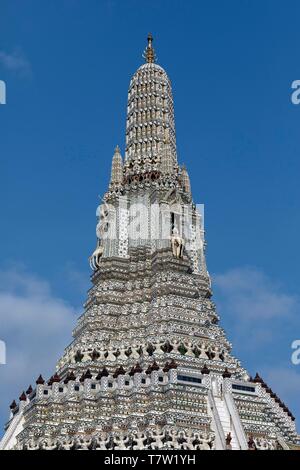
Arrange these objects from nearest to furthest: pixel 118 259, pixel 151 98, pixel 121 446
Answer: pixel 121 446 → pixel 118 259 → pixel 151 98

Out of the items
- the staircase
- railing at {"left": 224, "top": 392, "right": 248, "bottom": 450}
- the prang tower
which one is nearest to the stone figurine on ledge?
the prang tower

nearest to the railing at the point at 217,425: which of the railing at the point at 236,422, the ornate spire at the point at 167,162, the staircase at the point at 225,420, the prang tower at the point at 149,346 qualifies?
the prang tower at the point at 149,346

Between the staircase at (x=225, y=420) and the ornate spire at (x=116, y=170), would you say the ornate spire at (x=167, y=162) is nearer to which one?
the ornate spire at (x=116, y=170)

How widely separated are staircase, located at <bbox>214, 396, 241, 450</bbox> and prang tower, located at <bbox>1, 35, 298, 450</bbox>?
8cm

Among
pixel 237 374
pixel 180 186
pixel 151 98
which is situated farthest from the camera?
pixel 151 98

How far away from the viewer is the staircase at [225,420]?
57188 mm

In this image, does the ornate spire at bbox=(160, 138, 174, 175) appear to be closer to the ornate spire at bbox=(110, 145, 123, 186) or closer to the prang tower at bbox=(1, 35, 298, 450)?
the prang tower at bbox=(1, 35, 298, 450)

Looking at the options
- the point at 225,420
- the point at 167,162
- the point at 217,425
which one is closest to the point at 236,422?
the point at 225,420

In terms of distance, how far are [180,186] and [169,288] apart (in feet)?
48.2

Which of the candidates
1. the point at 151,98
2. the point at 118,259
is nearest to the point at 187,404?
the point at 118,259

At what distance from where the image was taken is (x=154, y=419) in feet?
188

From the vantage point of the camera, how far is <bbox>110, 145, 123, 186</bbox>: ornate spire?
279 ft

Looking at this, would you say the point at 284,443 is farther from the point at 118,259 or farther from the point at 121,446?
the point at 118,259

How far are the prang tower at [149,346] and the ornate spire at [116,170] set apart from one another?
12 centimetres
